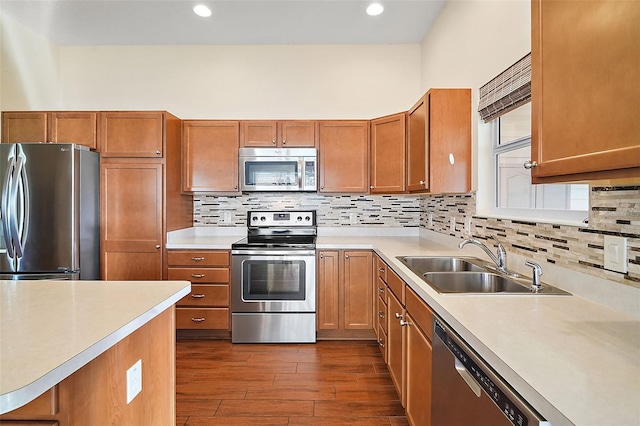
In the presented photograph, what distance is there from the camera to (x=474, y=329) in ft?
3.36

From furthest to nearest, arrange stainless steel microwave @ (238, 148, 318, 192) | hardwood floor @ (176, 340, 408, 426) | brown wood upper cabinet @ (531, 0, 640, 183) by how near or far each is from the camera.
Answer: stainless steel microwave @ (238, 148, 318, 192) < hardwood floor @ (176, 340, 408, 426) < brown wood upper cabinet @ (531, 0, 640, 183)

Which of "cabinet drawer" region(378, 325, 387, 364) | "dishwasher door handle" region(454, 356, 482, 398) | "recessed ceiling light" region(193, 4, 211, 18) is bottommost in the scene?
"cabinet drawer" region(378, 325, 387, 364)

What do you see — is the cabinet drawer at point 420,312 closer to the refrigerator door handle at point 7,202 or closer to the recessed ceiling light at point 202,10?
the recessed ceiling light at point 202,10

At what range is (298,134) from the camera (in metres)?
3.42

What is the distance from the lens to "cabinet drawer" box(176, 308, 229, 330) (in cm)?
311

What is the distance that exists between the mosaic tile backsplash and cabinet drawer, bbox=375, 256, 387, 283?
62 cm

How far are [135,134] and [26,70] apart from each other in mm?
1356

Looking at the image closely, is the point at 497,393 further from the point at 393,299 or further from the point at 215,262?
the point at 215,262

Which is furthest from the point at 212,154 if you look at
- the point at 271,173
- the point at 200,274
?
the point at 200,274

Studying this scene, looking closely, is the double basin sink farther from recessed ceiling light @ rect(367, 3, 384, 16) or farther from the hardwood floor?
recessed ceiling light @ rect(367, 3, 384, 16)

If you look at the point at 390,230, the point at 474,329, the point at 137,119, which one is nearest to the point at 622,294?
the point at 474,329

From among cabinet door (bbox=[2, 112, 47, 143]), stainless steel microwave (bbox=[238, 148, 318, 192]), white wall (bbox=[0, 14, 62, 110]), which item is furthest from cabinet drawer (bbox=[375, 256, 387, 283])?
white wall (bbox=[0, 14, 62, 110])

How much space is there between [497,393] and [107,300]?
1.22 m

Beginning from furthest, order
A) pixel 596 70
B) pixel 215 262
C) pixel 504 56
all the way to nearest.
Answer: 1. pixel 215 262
2. pixel 504 56
3. pixel 596 70
